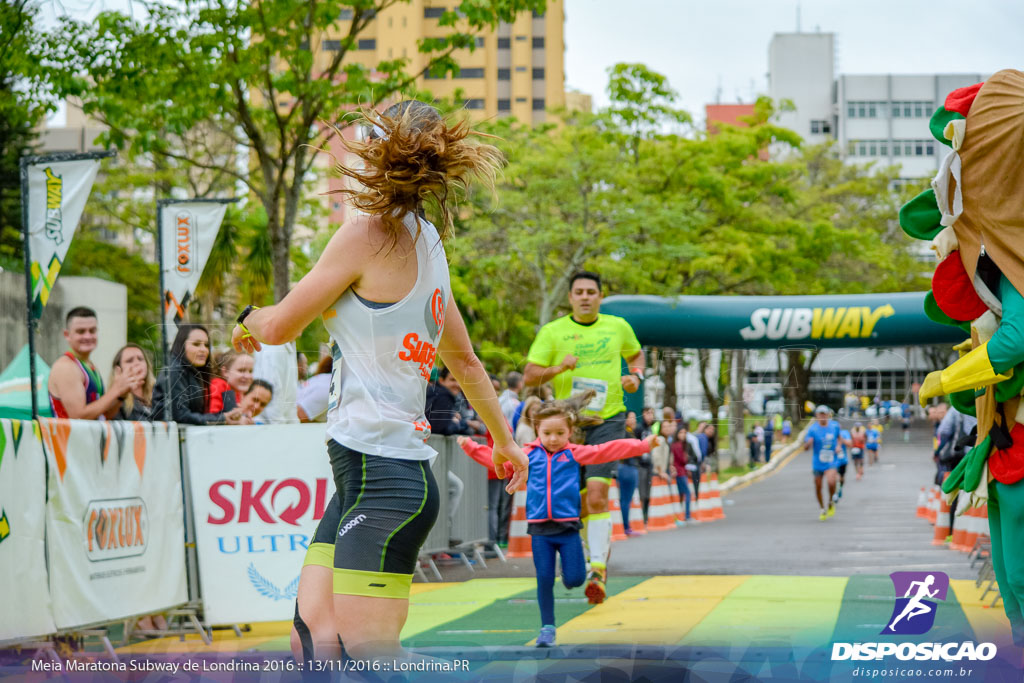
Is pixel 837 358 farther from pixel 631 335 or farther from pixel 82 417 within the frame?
pixel 82 417

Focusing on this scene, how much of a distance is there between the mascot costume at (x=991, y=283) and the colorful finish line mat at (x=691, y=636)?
0.47 meters

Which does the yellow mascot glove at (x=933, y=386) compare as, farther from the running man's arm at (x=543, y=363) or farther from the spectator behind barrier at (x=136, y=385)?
the spectator behind barrier at (x=136, y=385)

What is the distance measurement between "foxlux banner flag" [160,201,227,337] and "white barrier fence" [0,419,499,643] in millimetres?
1781

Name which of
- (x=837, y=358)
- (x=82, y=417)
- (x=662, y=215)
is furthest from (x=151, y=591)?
(x=662, y=215)

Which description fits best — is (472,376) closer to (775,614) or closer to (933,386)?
(933,386)

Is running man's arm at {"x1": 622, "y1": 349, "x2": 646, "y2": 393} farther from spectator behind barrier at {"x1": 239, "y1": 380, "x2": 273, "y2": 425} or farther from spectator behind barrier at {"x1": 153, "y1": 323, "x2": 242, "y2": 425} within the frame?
spectator behind barrier at {"x1": 153, "y1": 323, "x2": 242, "y2": 425}

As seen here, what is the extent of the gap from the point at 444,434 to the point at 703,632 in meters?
3.88

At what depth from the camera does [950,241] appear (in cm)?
395

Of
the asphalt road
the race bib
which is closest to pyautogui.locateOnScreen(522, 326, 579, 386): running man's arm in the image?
the race bib

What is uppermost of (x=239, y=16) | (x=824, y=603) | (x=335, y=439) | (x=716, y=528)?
(x=239, y=16)

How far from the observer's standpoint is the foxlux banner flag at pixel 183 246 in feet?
28.0

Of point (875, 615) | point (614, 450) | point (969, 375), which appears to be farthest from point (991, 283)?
point (875, 615)

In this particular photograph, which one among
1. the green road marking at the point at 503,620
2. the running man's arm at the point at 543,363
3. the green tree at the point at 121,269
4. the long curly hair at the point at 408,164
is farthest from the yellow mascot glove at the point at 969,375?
the green tree at the point at 121,269

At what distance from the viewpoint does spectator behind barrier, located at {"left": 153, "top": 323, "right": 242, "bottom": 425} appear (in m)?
5.55
